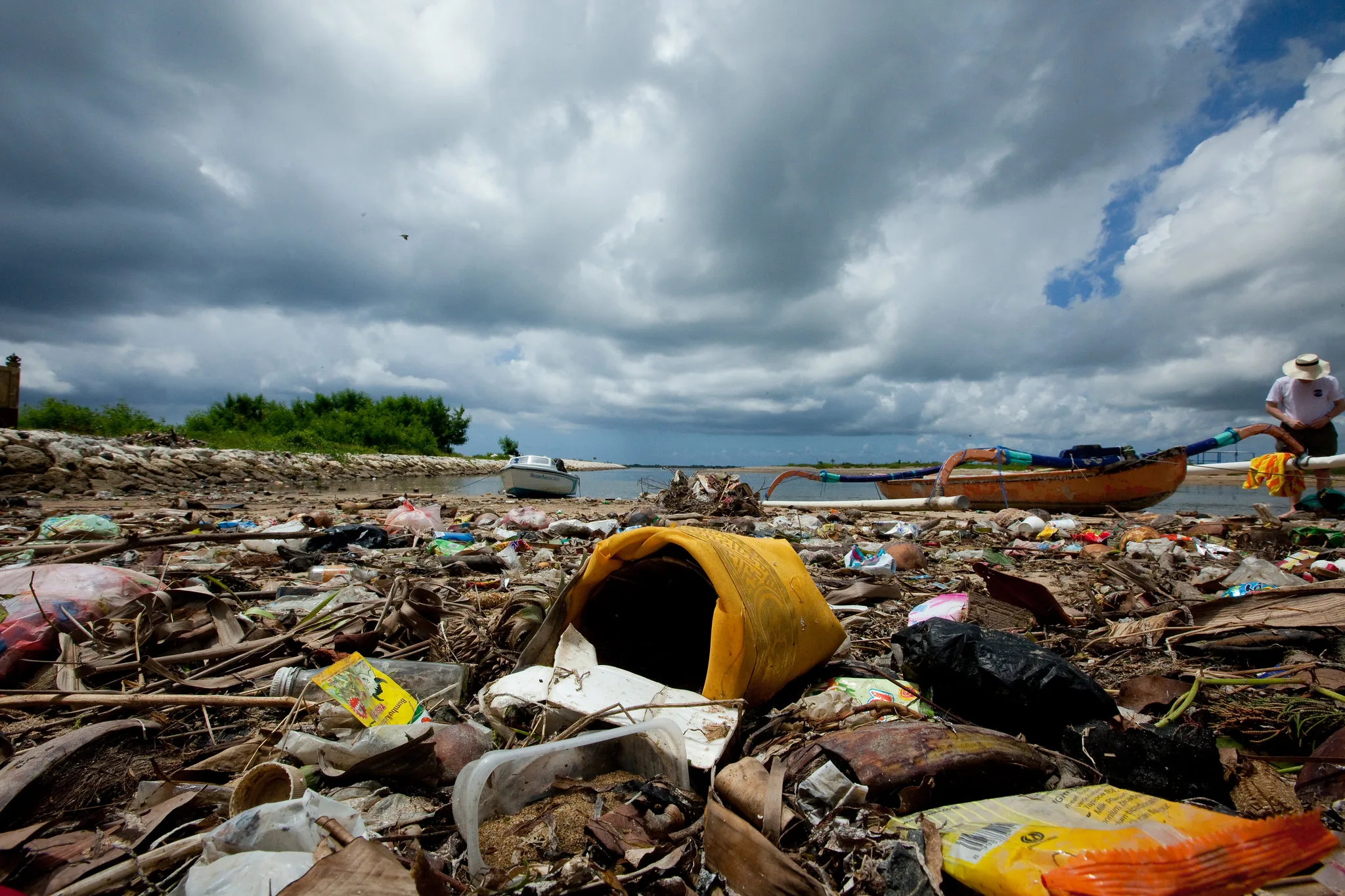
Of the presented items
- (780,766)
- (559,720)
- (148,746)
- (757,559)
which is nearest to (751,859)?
(780,766)

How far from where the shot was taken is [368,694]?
204cm

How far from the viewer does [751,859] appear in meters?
1.24

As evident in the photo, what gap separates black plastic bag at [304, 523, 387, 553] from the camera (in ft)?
18.3

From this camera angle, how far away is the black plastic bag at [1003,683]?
184 centimetres

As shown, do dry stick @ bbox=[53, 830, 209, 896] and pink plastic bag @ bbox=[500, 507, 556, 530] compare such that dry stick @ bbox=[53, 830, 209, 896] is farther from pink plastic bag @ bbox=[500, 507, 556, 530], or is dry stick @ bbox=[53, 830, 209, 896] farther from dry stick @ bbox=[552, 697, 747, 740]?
pink plastic bag @ bbox=[500, 507, 556, 530]

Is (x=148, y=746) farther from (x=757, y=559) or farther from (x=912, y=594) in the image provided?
(x=912, y=594)

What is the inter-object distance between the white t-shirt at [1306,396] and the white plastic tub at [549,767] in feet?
37.7

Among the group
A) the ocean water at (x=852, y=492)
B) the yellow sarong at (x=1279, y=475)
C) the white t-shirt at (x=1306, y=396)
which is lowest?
the ocean water at (x=852, y=492)

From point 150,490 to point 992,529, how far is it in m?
18.2

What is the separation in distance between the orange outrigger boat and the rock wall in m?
18.9

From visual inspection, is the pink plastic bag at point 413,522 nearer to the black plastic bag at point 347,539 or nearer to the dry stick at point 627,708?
the black plastic bag at point 347,539

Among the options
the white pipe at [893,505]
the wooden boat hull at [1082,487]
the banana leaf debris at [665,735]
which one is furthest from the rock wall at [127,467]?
the wooden boat hull at [1082,487]

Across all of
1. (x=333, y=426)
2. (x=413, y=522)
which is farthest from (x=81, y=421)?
(x=413, y=522)

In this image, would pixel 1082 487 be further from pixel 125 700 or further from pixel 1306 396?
pixel 125 700
